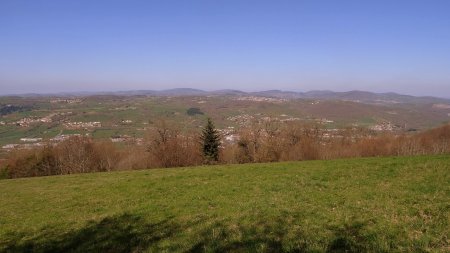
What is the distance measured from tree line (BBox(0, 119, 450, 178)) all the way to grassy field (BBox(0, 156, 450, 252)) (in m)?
33.6

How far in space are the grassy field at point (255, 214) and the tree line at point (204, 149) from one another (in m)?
33.6

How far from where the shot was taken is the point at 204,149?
171 ft

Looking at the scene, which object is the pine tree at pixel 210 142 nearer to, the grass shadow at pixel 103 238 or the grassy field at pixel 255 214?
the grassy field at pixel 255 214

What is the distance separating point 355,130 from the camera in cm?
6769

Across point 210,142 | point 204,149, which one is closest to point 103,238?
point 210,142

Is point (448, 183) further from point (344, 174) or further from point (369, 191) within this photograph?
point (344, 174)

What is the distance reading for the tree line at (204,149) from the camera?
170ft

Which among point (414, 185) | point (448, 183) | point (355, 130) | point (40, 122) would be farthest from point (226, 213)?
point (40, 122)

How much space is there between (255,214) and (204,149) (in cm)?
4060

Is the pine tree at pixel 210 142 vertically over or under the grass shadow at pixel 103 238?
under

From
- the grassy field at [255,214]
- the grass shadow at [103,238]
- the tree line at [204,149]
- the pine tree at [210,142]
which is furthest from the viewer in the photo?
the tree line at [204,149]

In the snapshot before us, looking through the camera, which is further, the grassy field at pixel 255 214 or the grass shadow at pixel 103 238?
the grass shadow at pixel 103 238

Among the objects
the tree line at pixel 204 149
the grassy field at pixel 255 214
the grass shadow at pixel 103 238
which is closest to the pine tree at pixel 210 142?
the tree line at pixel 204 149

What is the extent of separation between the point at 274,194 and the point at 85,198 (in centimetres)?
985
